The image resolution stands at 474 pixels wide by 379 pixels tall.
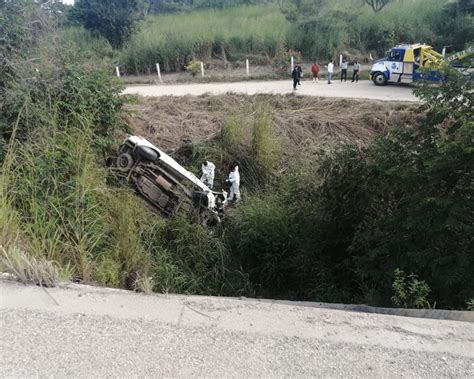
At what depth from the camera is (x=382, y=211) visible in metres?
6.57

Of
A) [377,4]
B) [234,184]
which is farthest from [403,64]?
[377,4]

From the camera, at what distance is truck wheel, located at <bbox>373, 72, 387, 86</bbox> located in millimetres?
19234

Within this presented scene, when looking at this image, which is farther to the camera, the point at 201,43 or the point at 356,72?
the point at 201,43

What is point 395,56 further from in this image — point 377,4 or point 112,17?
point 112,17

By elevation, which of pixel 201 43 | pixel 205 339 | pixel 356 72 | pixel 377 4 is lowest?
pixel 205 339

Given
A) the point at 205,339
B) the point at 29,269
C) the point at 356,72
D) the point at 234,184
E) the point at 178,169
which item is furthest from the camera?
the point at 356,72

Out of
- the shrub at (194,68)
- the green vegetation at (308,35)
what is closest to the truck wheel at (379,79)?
the green vegetation at (308,35)

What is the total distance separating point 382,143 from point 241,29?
2525 cm

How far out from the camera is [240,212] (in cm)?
797

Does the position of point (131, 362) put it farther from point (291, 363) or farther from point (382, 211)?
point (382, 211)

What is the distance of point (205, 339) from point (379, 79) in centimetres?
1861

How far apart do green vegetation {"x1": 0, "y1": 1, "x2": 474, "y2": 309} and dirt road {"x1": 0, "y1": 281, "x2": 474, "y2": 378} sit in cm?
41

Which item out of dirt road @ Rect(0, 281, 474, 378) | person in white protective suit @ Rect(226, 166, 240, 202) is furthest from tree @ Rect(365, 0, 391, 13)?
dirt road @ Rect(0, 281, 474, 378)

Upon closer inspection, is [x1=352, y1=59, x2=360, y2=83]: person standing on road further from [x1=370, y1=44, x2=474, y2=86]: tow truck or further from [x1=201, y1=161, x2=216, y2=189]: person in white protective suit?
[x1=201, y1=161, x2=216, y2=189]: person in white protective suit
